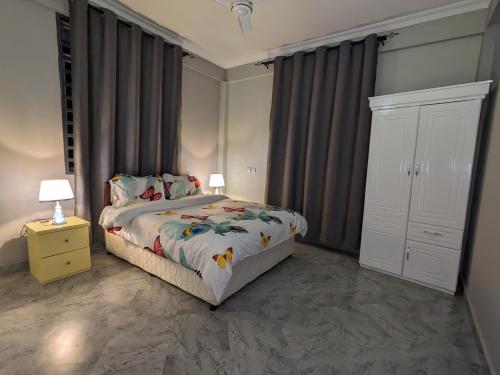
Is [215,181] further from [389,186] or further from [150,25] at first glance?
[389,186]

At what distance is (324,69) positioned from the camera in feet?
11.0

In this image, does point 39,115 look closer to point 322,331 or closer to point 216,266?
point 216,266

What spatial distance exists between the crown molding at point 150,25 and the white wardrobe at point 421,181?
275 cm

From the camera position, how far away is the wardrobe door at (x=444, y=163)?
2.23 meters

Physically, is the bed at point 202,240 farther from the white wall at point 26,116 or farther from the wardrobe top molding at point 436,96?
the wardrobe top molding at point 436,96

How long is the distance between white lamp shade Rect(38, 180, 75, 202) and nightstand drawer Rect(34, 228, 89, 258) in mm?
313

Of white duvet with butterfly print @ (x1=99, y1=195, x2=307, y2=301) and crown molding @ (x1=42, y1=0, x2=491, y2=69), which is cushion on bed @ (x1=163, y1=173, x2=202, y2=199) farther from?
crown molding @ (x1=42, y1=0, x2=491, y2=69)

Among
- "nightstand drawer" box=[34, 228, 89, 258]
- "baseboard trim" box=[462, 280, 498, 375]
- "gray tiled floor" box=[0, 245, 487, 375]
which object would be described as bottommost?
"gray tiled floor" box=[0, 245, 487, 375]

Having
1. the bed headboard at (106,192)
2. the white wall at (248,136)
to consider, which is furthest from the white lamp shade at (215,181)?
the bed headboard at (106,192)

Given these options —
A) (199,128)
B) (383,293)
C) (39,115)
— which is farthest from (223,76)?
(383,293)

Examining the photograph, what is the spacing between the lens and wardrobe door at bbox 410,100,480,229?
223 cm

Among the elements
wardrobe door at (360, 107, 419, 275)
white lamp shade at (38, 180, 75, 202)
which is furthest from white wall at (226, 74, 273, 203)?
white lamp shade at (38, 180, 75, 202)

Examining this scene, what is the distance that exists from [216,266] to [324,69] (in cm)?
293

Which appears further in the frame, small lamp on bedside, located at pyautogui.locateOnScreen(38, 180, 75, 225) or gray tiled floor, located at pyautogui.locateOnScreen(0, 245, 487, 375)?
small lamp on bedside, located at pyautogui.locateOnScreen(38, 180, 75, 225)
